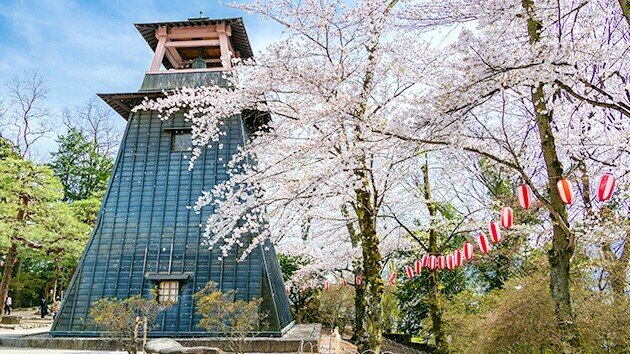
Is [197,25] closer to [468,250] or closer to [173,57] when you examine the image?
[173,57]

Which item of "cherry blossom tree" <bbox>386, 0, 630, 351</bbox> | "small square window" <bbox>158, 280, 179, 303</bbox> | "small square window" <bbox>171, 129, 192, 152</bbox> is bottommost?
"small square window" <bbox>158, 280, 179, 303</bbox>

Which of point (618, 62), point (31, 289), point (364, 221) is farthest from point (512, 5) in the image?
point (31, 289)

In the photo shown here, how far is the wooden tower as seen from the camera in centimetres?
1044

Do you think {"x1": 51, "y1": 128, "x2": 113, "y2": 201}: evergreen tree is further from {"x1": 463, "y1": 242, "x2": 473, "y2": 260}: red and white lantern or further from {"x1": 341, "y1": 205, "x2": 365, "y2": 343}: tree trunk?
{"x1": 463, "y1": 242, "x2": 473, "y2": 260}: red and white lantern

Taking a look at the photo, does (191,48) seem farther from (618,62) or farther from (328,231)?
(618,62)

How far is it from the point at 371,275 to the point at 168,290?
596cm

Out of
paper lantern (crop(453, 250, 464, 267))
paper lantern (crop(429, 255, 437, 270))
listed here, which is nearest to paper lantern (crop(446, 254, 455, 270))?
paper lantern (crop(453, 250, 464, 267))

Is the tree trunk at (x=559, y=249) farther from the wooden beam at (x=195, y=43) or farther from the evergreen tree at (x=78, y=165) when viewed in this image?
the evergreen tree at (x=78, y=165)

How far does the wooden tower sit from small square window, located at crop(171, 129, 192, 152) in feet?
0.09

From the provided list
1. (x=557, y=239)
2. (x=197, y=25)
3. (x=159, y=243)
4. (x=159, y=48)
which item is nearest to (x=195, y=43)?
(x=197, y=25)

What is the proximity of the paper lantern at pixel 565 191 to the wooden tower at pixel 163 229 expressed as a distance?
710cm

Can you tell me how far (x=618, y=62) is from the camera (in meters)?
5.24

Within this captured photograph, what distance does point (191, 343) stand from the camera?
Result: 9531mm

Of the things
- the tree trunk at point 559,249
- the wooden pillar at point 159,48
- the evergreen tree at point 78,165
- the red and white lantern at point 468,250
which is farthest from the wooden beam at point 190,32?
the evergreen tree at point 78,165
